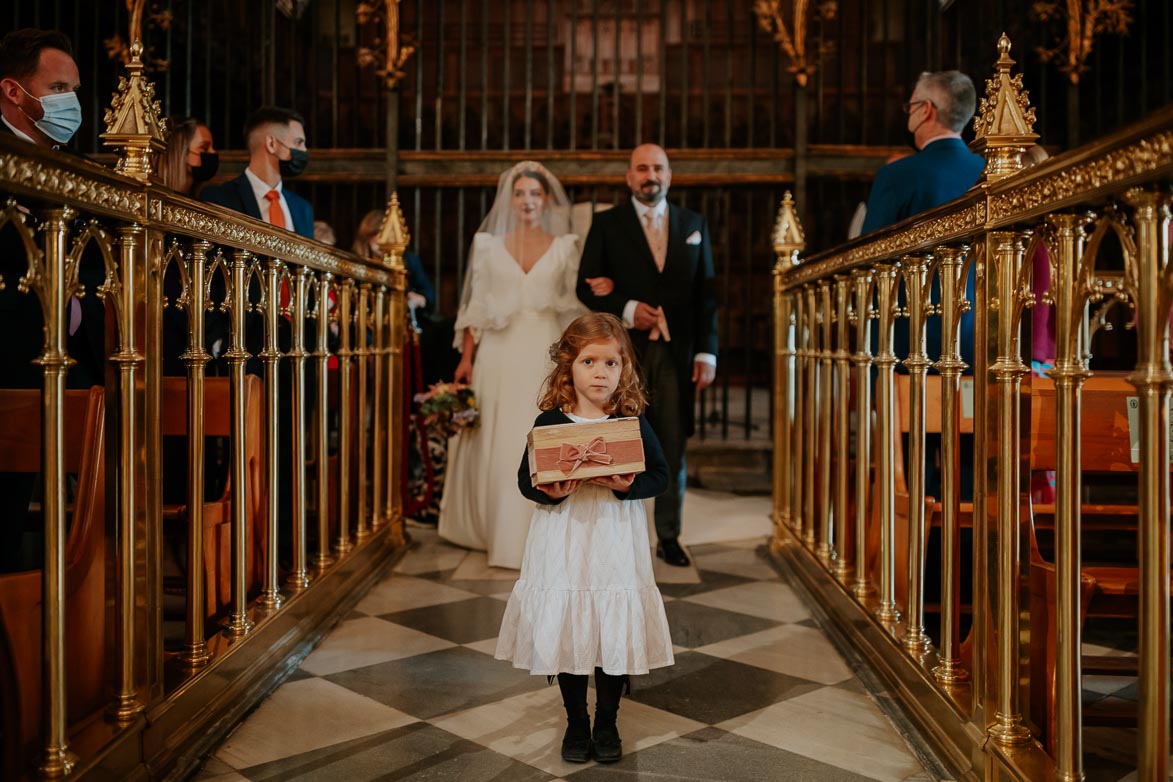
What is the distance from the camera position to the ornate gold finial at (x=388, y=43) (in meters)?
5.64

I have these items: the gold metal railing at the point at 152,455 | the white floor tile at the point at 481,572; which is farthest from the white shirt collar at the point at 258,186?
the white floor tile at the point at 481,572

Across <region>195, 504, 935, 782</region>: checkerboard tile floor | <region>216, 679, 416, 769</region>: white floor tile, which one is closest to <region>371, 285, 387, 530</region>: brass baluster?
<region>195, 504, 935, 782</region>: checkerboard tile floor

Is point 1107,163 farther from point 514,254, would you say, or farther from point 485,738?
point 514,254

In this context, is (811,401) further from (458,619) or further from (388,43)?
(388,43)

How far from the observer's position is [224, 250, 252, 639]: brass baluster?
2.27m

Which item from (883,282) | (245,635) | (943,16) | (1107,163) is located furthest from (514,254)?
(943,16)

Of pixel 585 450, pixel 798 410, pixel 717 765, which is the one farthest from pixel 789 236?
pixel 717 765

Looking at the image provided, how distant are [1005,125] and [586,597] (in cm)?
125

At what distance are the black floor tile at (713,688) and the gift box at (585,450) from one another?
674 mm

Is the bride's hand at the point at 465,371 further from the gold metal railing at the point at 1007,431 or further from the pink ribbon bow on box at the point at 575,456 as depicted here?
the pink ribbon bow on box at the point at 575,456

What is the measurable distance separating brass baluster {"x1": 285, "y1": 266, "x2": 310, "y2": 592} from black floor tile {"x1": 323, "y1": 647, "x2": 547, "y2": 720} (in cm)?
41

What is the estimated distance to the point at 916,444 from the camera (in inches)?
90.0

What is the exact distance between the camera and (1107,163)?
52.1 inches

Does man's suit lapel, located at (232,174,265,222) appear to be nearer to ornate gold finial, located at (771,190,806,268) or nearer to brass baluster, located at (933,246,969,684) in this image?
ornate gold finial, located at (771,190,806,268)
